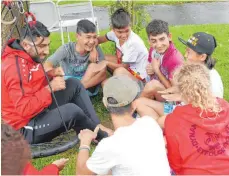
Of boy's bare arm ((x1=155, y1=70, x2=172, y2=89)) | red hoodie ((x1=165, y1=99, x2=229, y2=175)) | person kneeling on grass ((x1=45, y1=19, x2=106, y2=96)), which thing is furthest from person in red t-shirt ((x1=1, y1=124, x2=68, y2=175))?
person kneeling on grass ((x1=45, y1=19, x2=106, y2=96))

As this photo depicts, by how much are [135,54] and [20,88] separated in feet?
6.10

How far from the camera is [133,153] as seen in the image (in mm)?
2449

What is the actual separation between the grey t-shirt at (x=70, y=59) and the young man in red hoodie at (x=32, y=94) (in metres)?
0.90

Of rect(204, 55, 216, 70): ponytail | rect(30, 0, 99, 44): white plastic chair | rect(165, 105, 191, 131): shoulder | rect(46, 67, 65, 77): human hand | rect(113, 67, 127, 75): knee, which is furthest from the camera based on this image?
rect(30, 0, 99, 44): white plastic chair

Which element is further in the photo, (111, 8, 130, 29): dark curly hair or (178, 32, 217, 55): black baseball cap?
(111, 8, 130, 29): dark curly hair

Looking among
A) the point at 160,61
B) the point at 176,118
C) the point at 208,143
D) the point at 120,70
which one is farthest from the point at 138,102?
the point at 120,70

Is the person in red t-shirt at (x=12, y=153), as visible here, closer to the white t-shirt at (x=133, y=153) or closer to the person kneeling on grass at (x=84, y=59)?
the white t-shirt at (x=133, y=153)

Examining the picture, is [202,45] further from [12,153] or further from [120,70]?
[12,153]

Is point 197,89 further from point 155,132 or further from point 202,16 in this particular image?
point 202,16

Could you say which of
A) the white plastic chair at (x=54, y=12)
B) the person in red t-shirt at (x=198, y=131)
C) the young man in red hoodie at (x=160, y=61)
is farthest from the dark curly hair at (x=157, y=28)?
the white plastic chair at (x=54, y=12)

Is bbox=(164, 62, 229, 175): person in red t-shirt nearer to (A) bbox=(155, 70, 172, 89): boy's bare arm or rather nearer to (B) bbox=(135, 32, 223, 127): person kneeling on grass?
(B) bbox=(135, 32, 223, 127): person kneeling on grass

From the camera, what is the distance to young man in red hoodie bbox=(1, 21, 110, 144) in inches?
140

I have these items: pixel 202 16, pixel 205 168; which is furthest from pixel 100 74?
pixel 202 16

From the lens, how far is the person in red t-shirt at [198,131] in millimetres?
2814
